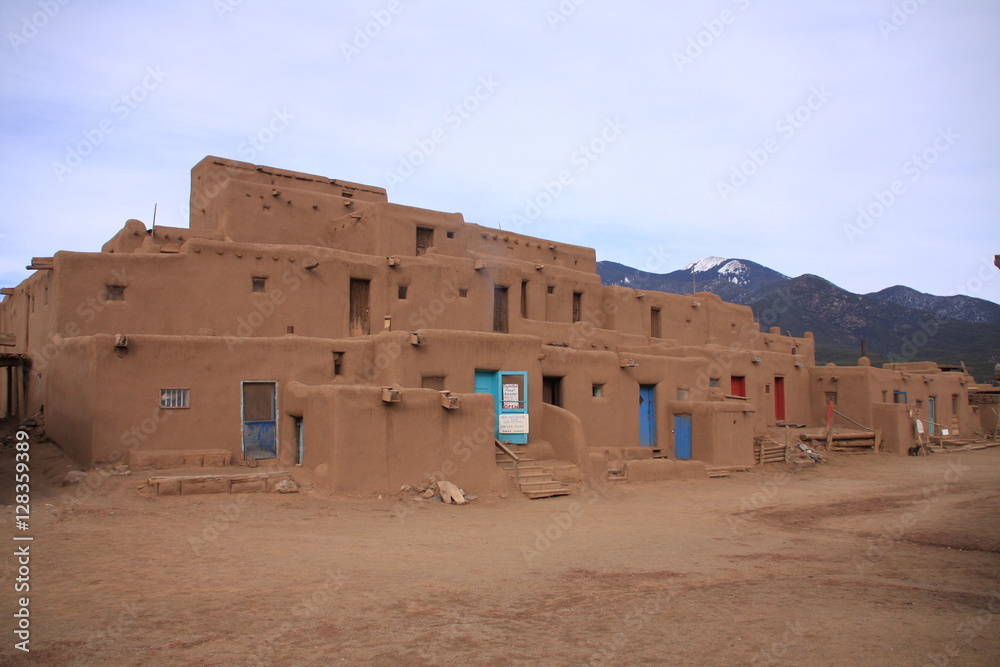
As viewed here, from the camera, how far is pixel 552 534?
488 inches

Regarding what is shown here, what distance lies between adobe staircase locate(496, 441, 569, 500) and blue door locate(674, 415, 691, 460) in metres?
6.33

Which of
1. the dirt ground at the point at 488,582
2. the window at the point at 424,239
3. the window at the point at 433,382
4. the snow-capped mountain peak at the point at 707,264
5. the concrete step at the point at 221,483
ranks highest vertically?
the snow-capped mountain peak at the point at 707,264

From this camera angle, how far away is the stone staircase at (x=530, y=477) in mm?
15969

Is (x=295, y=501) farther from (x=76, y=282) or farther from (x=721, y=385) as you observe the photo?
(x=721, y=385)

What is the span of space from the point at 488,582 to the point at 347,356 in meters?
9.19

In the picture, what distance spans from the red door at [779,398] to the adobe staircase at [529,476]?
1771cm

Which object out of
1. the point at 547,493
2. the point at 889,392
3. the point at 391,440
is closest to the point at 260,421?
the point at 391,440

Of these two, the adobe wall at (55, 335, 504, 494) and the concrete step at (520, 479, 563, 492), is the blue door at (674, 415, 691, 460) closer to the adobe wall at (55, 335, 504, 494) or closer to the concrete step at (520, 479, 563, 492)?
the concrete step at (520, 479, 563, 492)

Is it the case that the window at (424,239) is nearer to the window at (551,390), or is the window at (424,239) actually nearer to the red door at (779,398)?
the window at (551,390)

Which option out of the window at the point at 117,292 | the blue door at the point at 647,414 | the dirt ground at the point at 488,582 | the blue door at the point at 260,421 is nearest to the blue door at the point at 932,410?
the blue door at the point at 647,414

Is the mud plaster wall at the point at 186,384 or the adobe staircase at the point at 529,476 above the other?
the mud plaster wall at the point at 186,384

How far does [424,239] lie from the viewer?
77.3 ft

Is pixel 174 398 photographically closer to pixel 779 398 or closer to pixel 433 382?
pixel 433 382

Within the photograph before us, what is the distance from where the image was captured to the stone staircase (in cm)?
1597
